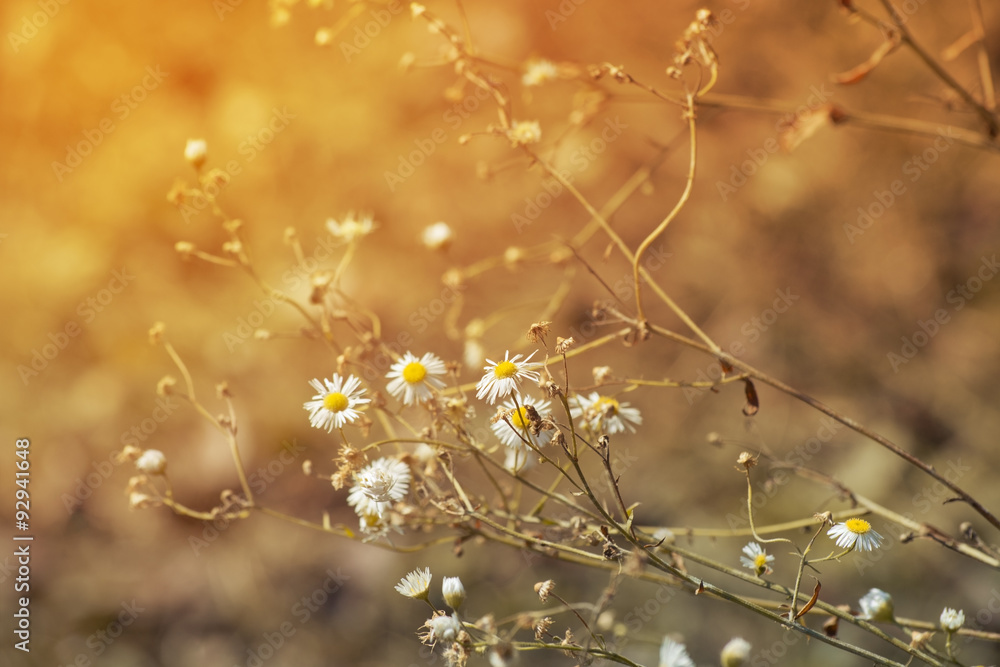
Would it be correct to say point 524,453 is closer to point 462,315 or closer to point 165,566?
point 462,315

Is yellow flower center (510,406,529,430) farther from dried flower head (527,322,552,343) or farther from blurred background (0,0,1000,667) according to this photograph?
blurred background (0,0,1000,667)

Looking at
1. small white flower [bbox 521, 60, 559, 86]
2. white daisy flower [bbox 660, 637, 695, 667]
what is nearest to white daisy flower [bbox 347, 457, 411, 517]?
white daisy flower [bbox 660, 637, 695, 667]

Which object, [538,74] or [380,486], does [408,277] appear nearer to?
[538,74]

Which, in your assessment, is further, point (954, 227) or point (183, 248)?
point (954, 227)

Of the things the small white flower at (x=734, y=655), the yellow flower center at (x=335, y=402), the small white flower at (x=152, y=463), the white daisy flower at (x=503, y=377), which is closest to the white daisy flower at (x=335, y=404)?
the yellow flower center at (x=335, y=402)

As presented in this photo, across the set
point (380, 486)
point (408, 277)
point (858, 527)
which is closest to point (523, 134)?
point (380, 486)

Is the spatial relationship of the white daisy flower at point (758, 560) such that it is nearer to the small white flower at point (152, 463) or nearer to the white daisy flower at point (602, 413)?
the white daisy flower at point (602, 413)

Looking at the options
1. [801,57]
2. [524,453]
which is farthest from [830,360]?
[524,453]
